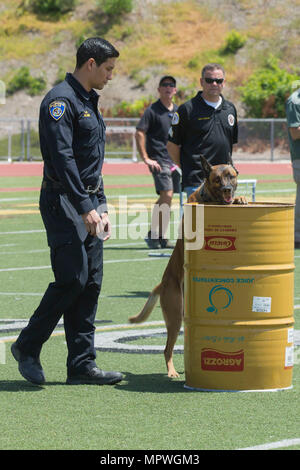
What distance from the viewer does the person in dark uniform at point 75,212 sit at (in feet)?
21.0

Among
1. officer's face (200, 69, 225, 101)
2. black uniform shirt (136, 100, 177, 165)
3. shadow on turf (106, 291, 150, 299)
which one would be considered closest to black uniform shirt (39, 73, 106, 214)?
officer's face (200, 69, 225, 101)

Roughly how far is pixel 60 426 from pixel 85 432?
0.20 meters

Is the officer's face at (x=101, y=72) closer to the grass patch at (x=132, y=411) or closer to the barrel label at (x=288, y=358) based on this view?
the grass patch at (x=132, y=411)

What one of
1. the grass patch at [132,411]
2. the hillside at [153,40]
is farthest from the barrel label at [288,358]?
the hillside at [153,40]

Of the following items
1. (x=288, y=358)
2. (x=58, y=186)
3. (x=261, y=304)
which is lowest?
(x=288, y=358)

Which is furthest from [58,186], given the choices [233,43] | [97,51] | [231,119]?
[233,43]

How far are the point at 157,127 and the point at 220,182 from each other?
7739mm

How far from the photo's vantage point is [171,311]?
688 cm

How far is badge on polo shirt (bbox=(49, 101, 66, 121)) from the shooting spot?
6.41 m

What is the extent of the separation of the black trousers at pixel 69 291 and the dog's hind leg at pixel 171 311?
1.51 feet

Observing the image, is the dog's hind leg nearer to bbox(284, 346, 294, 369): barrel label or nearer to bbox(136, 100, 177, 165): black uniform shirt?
bbox(284, 346, 294, 369): barrel label

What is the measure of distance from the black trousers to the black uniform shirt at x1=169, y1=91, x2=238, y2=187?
304 centimetres

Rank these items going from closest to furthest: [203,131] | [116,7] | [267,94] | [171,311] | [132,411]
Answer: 1. [132,411]
2. [171,311]
3. [203,131]
4. [267,94]
5. [116,7]

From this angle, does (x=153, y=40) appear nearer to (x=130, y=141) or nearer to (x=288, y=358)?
(x=130, y=141)
